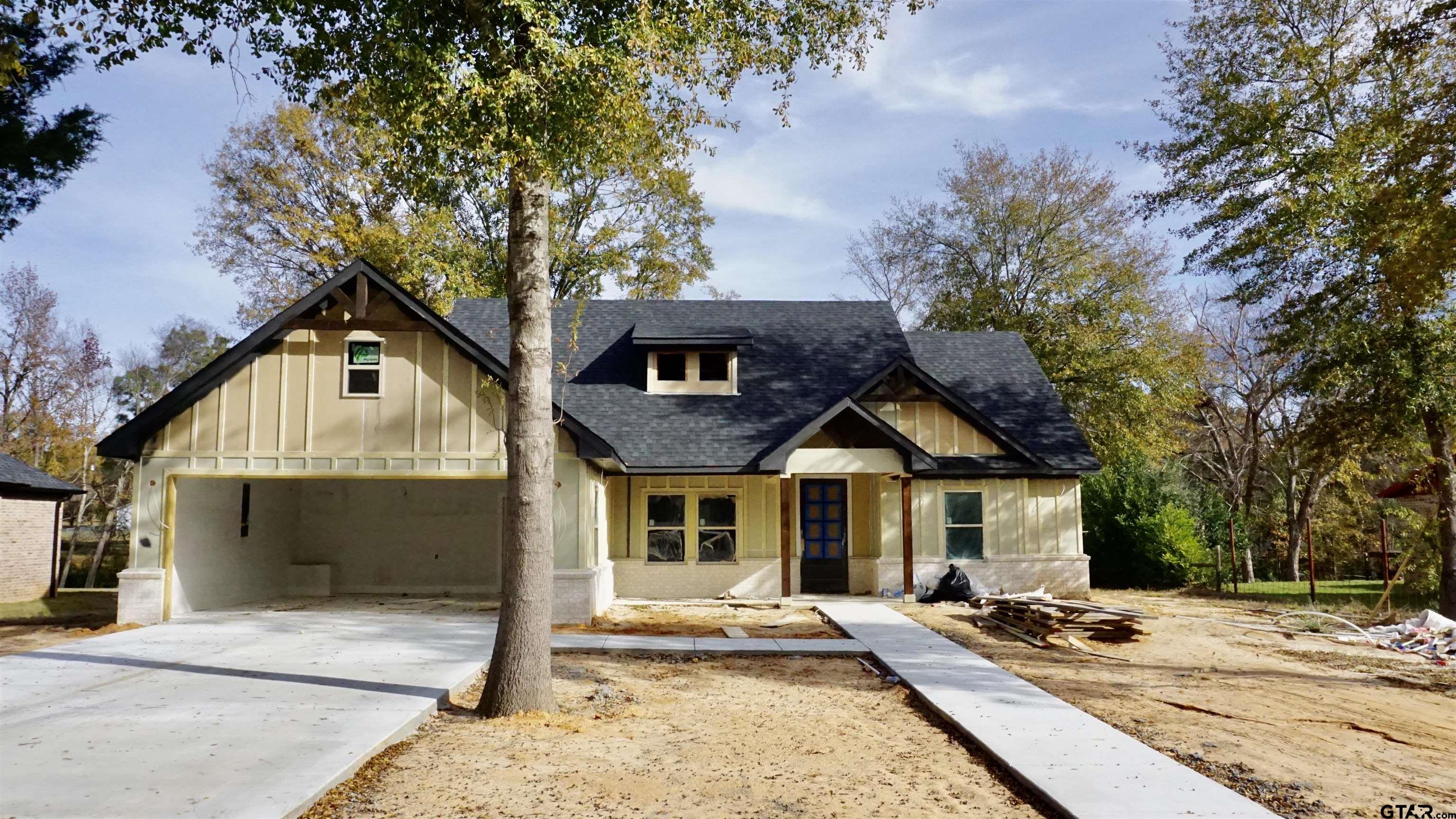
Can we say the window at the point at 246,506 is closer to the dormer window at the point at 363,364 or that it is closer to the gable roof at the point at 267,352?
the gable roof at the point at 267,352

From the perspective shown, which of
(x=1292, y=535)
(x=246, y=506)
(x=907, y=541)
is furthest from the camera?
(x=1292, y=535)

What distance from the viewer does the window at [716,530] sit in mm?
18531

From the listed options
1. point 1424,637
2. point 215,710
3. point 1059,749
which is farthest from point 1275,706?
point 215,710

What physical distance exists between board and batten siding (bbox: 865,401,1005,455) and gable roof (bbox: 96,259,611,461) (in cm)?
698

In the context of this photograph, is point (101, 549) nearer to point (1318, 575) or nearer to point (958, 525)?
point (958, 525)

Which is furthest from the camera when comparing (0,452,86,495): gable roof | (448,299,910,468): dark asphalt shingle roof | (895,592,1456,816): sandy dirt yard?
(0,452,86,495): gable roof

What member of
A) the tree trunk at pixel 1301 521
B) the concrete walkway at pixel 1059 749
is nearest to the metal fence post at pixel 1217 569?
the tree trunk at pixel 1301 521

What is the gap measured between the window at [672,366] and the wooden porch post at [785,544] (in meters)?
3.46

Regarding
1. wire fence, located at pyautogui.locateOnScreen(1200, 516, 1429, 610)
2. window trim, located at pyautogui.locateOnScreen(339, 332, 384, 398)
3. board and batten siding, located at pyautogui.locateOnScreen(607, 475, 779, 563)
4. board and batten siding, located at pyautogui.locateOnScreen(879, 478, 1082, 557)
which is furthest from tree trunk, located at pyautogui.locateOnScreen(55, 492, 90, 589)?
wire fence, located at pyautogui.locateOnScreen(1200, 516, 1429, 610)

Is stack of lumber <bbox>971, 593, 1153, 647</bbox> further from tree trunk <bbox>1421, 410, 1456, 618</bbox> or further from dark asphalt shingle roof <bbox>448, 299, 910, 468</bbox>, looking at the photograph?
tree trunk <bbox>1421, 410, 1456, 618</bbox>

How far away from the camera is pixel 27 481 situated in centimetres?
2014

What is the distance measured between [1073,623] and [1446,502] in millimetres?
8554

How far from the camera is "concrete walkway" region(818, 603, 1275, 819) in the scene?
5668 mm

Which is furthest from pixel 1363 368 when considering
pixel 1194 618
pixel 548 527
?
pixel 548 527
